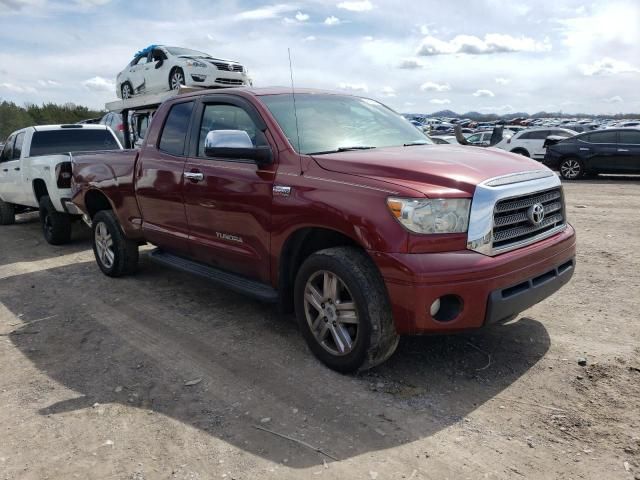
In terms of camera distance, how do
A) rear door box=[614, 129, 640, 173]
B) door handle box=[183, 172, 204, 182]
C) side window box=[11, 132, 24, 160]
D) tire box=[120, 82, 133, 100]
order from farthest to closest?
rear door box=[614, 129, 640, 173] → tire box=[120, 82, 133, 100] → side window box=[11, 132, 24, 160] → door handle box=[183, 172, 204, 182]

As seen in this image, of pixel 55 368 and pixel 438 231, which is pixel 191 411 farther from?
pixel 438 231

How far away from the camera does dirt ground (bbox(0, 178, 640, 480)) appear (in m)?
2.76

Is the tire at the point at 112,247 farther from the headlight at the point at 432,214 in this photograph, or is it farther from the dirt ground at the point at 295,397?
the headlight at the point at 432,214

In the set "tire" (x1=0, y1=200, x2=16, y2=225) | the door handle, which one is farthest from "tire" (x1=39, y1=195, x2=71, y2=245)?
the door handle

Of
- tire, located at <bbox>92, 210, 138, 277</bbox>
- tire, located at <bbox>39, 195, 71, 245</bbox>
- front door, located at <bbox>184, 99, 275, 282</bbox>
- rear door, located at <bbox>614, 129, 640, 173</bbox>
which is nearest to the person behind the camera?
front door, located at <bbox>184, 99, 275, 282</bbox>

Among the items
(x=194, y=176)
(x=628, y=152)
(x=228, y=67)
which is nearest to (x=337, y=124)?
(x=194, y=176)

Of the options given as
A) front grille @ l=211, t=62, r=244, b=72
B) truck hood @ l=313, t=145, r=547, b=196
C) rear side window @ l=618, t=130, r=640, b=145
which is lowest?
rear side window @ l=618, t=130, r=640, b=145

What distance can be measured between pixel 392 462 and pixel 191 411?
127 centimetres

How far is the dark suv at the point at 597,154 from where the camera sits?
13.8 meters

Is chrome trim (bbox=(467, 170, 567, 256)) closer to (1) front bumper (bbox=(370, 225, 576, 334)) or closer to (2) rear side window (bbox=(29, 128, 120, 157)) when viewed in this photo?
(1) front bumper (bbox=(370, 225, 576, 334))

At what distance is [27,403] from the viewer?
346cm

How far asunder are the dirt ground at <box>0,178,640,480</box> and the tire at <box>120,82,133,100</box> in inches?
339

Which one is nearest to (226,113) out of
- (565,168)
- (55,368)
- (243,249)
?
(243,249)

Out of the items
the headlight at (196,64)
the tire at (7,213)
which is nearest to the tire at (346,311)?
the headlight at (196,64)
